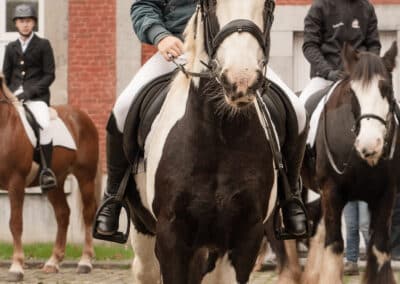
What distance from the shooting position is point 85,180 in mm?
16766

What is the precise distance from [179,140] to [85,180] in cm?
1005

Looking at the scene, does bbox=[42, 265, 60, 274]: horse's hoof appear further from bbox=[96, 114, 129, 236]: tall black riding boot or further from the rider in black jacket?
bbox=[96, 114, 129, 236]: tall black riding boot

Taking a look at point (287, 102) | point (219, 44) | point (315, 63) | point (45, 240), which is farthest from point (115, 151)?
point (45, 240)

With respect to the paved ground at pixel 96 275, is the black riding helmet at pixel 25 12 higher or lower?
higher

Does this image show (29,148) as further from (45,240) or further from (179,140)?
(179,140)

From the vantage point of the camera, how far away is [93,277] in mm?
14914

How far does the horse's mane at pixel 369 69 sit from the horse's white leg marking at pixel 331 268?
1674 millimetres

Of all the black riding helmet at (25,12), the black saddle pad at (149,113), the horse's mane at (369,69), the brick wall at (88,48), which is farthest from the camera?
the brick wall at (88,48)

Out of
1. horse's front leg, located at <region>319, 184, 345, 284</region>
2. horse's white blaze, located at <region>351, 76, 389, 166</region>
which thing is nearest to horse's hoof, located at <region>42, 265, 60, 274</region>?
horse's front leg, located at <region>319, 184, 345, 284</region>

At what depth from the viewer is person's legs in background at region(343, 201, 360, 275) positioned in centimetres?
1508

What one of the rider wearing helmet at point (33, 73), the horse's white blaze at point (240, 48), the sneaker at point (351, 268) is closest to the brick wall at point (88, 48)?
the rider wearing helmet at point (33, 73)

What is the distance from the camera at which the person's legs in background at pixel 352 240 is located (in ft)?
49.5

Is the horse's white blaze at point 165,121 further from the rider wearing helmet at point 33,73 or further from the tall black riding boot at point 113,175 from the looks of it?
the rider wearing helmet at point 33,73

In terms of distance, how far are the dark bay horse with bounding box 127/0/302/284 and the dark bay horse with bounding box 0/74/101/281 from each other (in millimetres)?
8000
